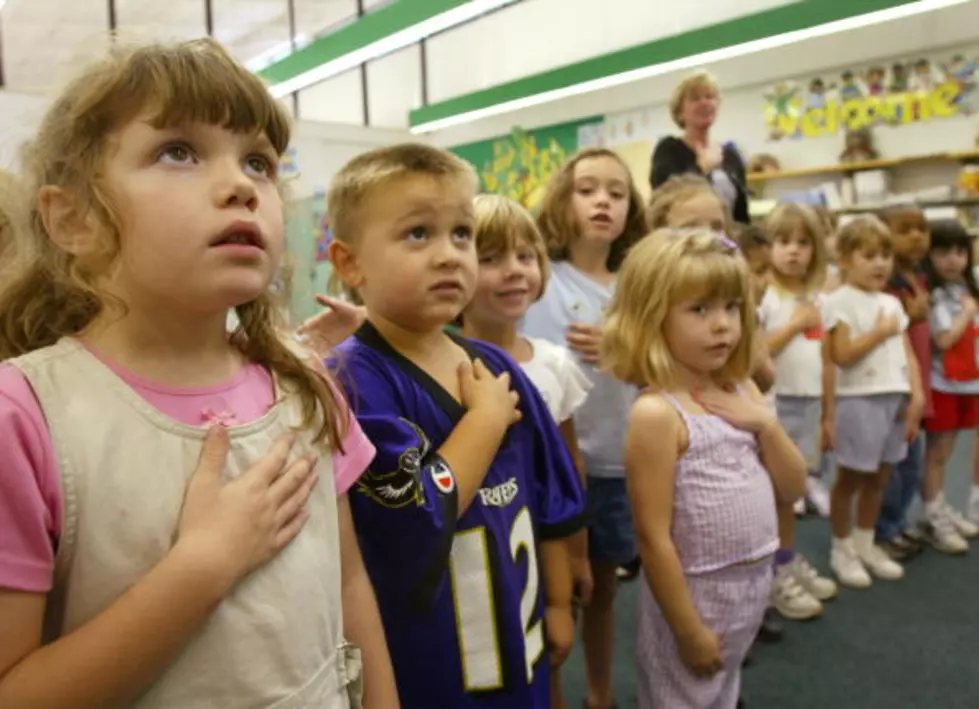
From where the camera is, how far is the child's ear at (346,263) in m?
1.14

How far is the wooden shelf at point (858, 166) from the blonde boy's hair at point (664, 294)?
5.98 m

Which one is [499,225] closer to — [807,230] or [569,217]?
[569,217]

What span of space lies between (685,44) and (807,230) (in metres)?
3.29

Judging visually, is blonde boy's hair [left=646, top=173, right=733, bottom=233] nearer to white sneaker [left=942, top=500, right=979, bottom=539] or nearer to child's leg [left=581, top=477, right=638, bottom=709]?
child's leg [left=581, top=477, right=638, bottom=709]

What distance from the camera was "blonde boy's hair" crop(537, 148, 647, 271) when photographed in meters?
1.96

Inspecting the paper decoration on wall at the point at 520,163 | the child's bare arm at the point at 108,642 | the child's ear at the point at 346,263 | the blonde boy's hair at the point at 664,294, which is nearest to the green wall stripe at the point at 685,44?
the paper decoration on wall at the point at 520,163

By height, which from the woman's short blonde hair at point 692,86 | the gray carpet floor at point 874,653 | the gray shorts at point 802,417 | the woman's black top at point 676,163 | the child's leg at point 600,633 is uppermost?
the woman's short blonde hair at point 692,86

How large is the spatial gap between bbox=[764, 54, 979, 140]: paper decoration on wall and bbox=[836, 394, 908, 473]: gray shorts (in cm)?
476

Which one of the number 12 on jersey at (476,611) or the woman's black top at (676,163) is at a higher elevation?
the woman's black top at (676,163)

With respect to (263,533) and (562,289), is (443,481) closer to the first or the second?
(263,533)

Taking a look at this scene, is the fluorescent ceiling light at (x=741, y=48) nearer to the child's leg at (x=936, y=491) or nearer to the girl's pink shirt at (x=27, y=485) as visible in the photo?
the child's leg at (x=936, y=491)

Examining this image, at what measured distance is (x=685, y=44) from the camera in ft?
18.1

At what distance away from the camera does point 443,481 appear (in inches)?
38.5

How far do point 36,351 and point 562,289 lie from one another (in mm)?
1359
